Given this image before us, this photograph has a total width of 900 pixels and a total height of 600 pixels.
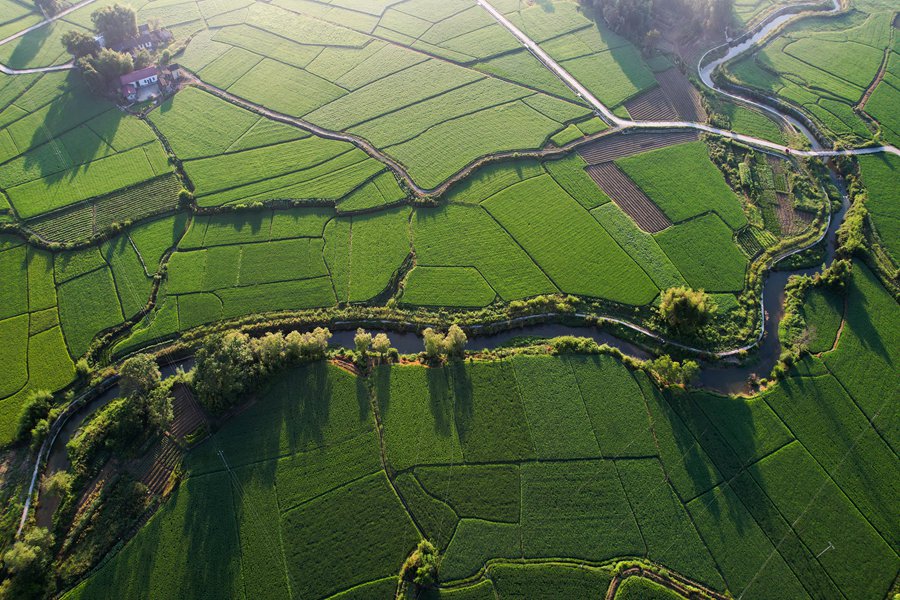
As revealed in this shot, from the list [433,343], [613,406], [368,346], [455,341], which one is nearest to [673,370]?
[613,406]

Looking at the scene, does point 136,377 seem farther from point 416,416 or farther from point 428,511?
point 428,511

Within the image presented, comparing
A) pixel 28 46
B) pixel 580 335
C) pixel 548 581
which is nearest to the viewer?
pixel 548 581

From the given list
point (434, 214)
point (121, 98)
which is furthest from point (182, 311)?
point (121, 98)

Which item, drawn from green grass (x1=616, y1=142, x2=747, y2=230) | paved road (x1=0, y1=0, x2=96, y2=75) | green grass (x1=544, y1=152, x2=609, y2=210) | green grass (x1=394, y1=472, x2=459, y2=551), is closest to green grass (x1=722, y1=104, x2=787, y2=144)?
green grass (x1=616, y1=142, x2=747, y2=230)

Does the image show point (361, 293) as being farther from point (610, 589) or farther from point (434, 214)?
point (610, 589)

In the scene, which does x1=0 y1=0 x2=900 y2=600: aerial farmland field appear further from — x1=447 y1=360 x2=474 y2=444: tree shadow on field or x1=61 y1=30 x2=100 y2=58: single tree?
x1=61 y1=30 x2=100 y2=58: single tree
